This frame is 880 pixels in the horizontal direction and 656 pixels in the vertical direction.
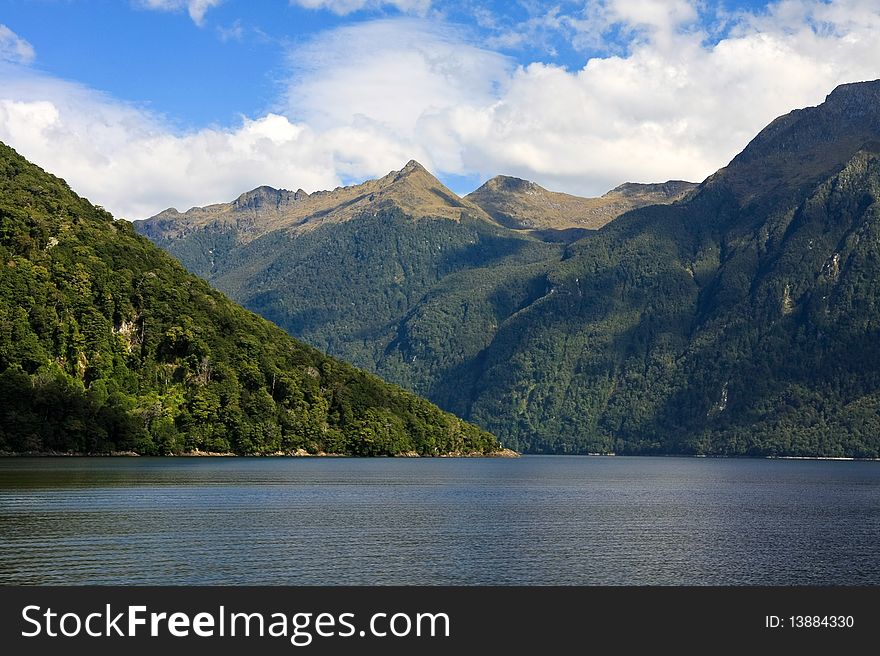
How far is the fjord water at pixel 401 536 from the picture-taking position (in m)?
75.8

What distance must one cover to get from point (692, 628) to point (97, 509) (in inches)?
2811

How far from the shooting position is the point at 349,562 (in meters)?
80.5

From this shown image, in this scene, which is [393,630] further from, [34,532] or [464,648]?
[34,532]

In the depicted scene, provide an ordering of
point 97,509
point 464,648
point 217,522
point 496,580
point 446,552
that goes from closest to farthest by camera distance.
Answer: point 464,648 < point 496,580 < point 446,552 < point 217,522 < point 97,509

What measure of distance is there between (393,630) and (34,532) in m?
45.3

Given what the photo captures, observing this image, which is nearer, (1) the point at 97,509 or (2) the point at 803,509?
(1) the point at 97,509

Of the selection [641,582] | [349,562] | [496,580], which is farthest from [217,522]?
[641,582]

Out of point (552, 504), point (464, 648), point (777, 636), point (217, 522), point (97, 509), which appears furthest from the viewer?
point (552, 504)

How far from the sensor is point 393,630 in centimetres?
5884

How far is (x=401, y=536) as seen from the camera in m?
97.5

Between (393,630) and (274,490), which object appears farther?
(274,490)

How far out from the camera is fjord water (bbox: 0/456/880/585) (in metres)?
75.8

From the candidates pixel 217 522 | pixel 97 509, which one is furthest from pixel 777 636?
pixel 97 509

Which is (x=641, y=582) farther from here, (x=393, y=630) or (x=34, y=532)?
(x=34, y=532)
